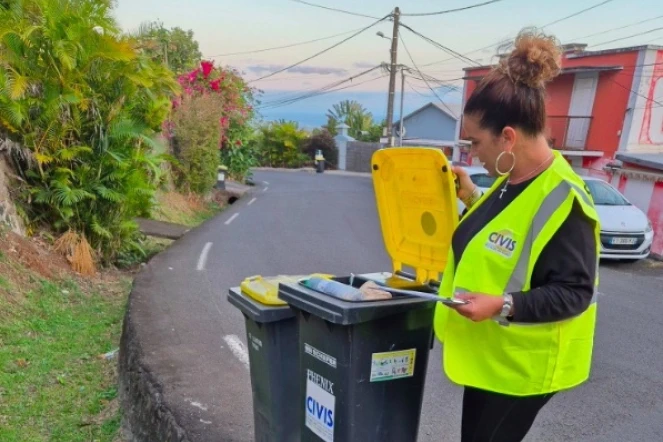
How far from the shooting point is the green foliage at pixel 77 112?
251 inches

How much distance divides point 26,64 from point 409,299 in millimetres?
6334

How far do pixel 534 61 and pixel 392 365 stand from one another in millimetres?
1252

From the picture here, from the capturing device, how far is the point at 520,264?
5.64ft

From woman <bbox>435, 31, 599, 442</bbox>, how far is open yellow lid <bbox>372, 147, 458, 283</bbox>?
0.22 m

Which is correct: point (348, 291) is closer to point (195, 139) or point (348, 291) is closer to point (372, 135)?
point (195, 139)

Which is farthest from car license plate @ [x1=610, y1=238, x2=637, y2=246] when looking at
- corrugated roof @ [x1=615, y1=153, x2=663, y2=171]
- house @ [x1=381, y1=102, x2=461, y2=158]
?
house @ [x1=381, y1=102, x2=461, y2=158]

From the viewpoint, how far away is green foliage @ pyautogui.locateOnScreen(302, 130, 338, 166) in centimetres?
4119

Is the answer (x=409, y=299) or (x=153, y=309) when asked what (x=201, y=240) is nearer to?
(x=153, y=309)

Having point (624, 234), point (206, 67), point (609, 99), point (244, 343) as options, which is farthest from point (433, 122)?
point (244, 343)

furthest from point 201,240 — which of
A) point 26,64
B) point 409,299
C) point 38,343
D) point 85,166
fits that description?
point 409,299

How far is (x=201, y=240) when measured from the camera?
9945 millimetres

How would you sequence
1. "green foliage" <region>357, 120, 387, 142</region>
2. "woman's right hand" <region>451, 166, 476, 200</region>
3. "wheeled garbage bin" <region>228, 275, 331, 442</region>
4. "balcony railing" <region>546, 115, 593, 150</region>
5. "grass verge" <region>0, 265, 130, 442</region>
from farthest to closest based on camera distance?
"green foliage" <region>357, 120, 387, 142</region>
"balcony railing" <region>546, 115, 593, 150</region>
"grass verge" <region>0, 265, 130, 442</region>
"wheeled garbage bin" <region>228, 275, 331, 442</region>
"woman's right hand" <region>451, 166, 476, 200</region>

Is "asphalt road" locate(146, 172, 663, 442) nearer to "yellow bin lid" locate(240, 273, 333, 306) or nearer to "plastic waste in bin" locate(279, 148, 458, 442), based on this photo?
"yellow bin lid" locate(240, 273, 333, 306)

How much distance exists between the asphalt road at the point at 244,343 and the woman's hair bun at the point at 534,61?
247 centimetres
